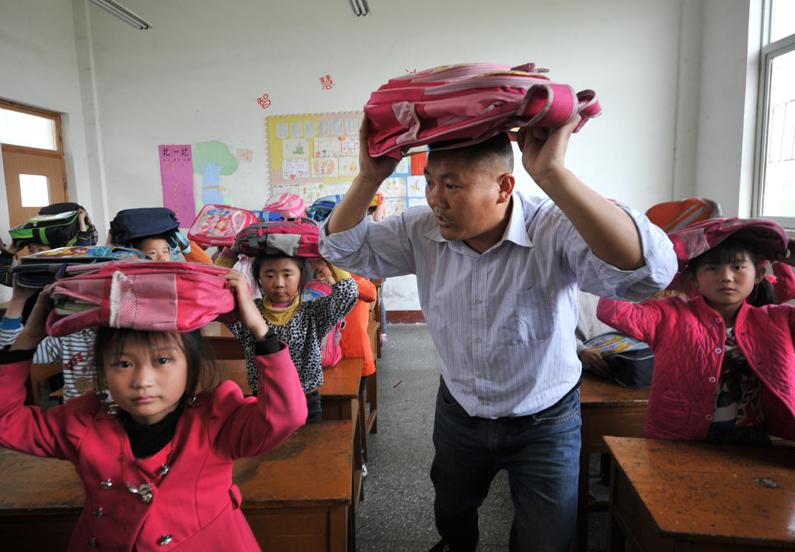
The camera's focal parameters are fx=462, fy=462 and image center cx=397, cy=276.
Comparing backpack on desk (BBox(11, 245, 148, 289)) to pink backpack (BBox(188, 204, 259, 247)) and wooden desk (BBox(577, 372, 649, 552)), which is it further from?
pink backpack (BBox(188, 204, 259, 247))

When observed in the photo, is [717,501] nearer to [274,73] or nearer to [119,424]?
[119,424]

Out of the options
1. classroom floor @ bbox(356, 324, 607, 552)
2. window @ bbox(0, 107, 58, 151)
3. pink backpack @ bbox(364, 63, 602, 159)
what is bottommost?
classroom floor @ bbox(356, 324, 607, 552)

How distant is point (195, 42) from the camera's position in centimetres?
505

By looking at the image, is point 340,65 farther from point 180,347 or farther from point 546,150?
point 546,150

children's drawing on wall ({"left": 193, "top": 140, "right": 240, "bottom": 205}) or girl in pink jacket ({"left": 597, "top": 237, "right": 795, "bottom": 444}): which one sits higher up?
children's drawing on wall ({"left": 193, "top": 140, "right": 240, "bottom": 205})

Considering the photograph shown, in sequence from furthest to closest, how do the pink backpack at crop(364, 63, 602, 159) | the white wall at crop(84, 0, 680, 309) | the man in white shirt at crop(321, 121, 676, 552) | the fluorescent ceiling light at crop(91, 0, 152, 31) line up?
the white wall at crop(84, 0, 680, 309) < the fluorescent ceiling light at crop(91, 0, 152, 31) < the man in white shirt at crop(321, 121, 676, 552) < the pink backpack at crop(364, 63, 602, 159)

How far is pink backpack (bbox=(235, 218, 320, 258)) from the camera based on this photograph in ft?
5.65

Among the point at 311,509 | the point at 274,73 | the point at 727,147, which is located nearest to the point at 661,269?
the point at 311,509

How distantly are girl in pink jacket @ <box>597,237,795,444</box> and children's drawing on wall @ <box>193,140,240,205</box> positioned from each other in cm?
464

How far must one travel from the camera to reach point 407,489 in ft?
7.13

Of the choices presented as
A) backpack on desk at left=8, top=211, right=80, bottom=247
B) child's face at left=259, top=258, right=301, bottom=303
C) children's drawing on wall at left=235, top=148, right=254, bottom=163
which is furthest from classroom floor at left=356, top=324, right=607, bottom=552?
children's drawing on wall at left=235, top=148, right=254, bottom=163

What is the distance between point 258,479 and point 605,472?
173cm

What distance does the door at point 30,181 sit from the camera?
4215 millimetres

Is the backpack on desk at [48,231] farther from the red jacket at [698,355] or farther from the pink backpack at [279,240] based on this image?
the red jacket at [698,355]
